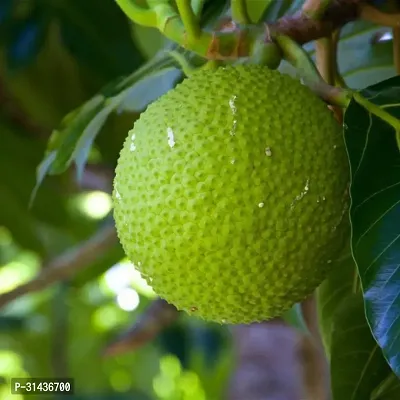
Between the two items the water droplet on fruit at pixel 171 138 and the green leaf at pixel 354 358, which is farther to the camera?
the green leaf at pixel 354 358

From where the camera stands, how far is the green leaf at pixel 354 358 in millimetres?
752

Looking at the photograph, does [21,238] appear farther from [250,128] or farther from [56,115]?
[250,128]

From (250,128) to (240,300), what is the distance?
0.15m

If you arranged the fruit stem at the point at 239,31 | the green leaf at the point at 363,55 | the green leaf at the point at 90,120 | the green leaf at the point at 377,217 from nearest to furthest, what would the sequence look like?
1. the green leaf at the point at 377,217
2. the fruit stem at the point at 239,31
3. the green leaf at the point at 90,120
4. the green leaf at the point at 363,55

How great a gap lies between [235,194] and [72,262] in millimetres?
957

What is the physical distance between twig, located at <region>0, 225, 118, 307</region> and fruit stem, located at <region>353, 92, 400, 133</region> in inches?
35.5

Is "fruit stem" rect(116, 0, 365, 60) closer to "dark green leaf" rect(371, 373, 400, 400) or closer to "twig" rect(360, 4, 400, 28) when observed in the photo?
"twig" rect(360, 4, 400, 28)

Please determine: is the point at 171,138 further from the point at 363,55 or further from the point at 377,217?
the point at 363,55

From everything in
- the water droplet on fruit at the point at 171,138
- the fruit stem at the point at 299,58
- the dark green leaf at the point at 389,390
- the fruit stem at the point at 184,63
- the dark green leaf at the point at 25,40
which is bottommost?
the dark green leaf at the point at 389,390

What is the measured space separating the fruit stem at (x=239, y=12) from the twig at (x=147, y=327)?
1.07 meters

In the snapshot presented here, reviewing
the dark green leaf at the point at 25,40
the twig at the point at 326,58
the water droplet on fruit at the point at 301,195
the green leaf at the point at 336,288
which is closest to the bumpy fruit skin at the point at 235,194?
the water droplet on fruit at the point at 301,195

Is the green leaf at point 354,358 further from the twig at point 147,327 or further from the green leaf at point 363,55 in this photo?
the twig at point 147,327

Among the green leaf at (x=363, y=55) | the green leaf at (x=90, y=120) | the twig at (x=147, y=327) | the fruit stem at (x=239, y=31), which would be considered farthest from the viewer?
the twig at (x=147, y=327)

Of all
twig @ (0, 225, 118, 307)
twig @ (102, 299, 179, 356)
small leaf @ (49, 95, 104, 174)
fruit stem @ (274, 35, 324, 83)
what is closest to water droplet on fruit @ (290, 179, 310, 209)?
fruit stem @ (274, 35, 324, 83)
